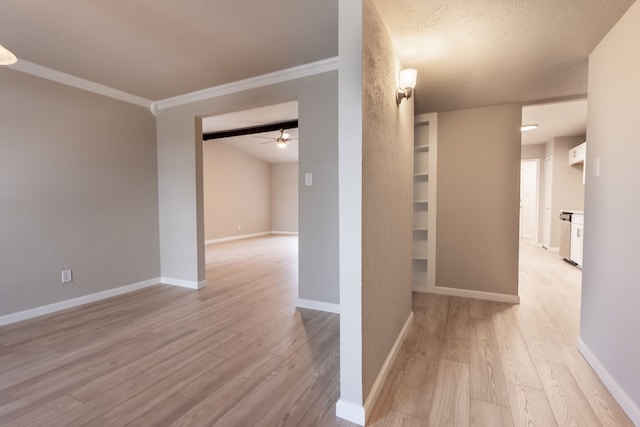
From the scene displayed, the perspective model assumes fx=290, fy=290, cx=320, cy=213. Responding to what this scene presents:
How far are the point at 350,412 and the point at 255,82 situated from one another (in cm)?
294

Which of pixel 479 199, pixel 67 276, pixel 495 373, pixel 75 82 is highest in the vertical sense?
pixel 75 82

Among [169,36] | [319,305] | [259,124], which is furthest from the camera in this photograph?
[259,124]

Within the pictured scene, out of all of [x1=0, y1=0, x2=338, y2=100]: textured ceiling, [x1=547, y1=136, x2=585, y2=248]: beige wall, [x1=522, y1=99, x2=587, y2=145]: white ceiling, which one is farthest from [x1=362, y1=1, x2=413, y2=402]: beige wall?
[x1=547, y1=136, x2=585, y2=248]: beige wall

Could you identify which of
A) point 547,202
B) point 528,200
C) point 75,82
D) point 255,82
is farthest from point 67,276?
point 528,200

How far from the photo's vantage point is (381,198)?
1691mm

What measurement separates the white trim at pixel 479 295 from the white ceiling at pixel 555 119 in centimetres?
210

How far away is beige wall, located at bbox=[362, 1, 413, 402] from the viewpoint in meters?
1.43

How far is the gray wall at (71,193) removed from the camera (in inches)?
102

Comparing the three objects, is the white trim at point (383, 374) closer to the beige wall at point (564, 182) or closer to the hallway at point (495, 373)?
the hallway at point (495, 373)

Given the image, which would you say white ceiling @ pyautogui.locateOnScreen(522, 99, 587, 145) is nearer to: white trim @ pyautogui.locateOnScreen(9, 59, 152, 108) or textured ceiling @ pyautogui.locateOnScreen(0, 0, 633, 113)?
textured ceiling @ pyautogui.locateOnScreen(0, 0, 633, 113)

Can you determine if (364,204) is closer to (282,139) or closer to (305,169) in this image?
(305,169)

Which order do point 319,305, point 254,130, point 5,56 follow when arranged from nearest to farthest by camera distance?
point 5,56 < point 319,305 < point 254,130

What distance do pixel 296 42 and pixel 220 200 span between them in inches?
247

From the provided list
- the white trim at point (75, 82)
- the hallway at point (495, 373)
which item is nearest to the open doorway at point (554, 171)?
the hallway at point (495, 373)
